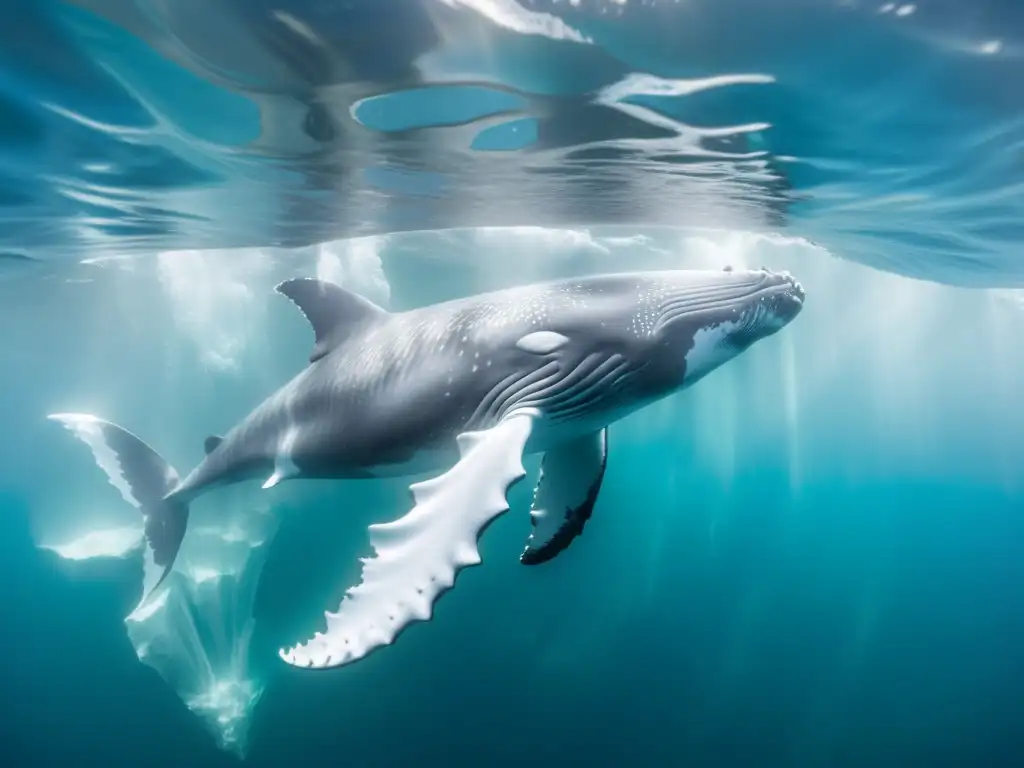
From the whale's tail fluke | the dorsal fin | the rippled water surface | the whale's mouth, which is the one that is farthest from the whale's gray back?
the whale's tail fluke

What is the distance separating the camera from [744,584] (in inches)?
1204

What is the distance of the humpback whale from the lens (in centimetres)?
381

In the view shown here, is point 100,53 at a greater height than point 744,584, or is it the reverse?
point 100,53

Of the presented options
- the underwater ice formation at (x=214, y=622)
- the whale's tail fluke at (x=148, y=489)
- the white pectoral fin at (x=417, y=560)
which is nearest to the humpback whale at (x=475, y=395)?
the white pectoral fin at (x=417, y=560)

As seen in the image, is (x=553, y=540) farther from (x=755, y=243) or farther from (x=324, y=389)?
(x=755, y=243)

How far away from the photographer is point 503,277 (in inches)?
1299

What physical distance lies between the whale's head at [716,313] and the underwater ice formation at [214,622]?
723 inches

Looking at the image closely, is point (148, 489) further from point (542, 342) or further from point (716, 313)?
point (716, 313)

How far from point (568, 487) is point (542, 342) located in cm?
222

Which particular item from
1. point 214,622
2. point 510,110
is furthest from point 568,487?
point 214,622

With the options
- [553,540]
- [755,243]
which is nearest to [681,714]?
[755,243]

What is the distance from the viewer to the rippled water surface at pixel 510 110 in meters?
7.75

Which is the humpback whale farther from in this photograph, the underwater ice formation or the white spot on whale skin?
the underwater ice formation

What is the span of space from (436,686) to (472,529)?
64.2 feet
